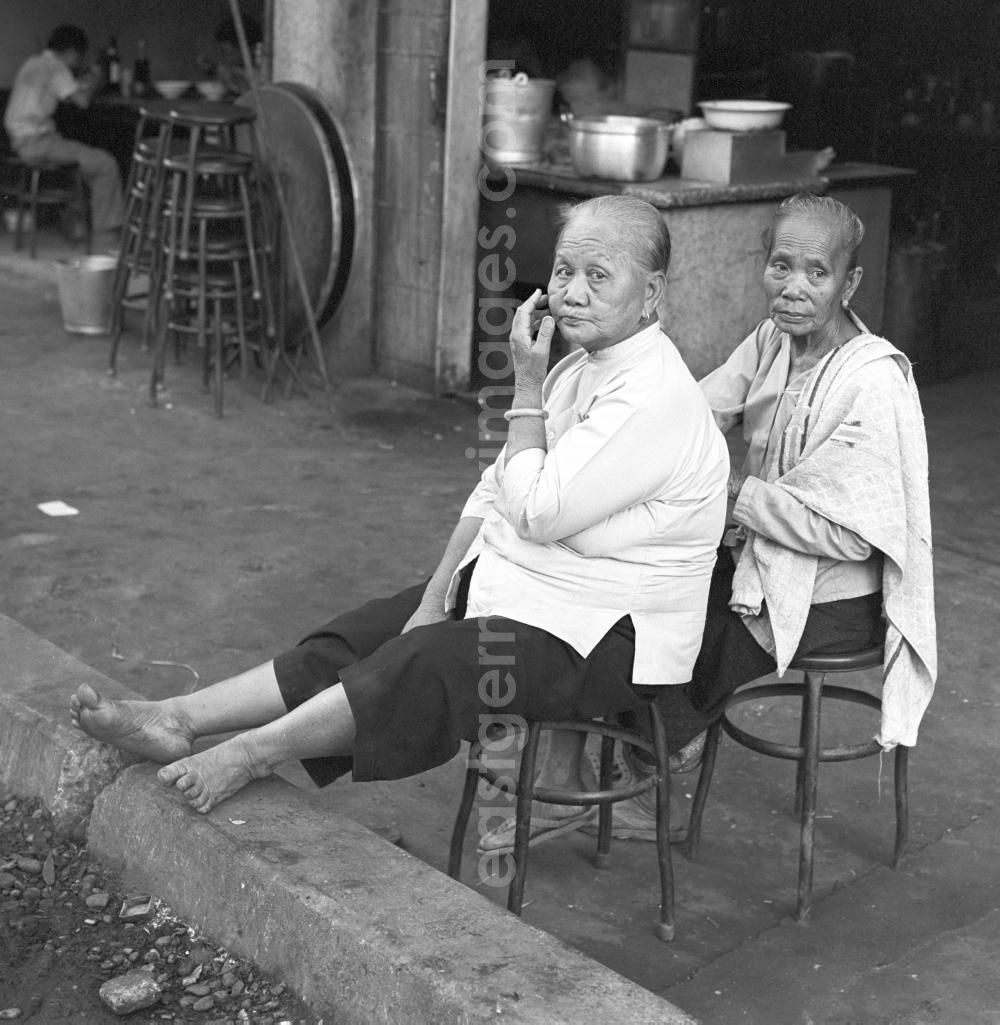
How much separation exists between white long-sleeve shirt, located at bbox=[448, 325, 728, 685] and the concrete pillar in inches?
164

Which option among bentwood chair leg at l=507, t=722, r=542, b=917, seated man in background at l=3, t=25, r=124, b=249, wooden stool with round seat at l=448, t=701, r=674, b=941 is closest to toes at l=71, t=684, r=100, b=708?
wooden stool with round seat at l=448, t=701, r=674, b=941

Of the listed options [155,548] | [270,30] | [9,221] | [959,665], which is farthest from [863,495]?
[9,221]

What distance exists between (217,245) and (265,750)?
394cm

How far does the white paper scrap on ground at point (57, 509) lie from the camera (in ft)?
17.3

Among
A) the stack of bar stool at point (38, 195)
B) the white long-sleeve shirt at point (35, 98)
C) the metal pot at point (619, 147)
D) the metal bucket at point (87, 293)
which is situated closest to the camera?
the metal pot at point (619, 147)

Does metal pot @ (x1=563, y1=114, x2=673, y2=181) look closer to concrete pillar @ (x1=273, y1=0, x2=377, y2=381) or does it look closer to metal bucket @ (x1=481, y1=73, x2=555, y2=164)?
metal bucket @ (x1=481, y1=73, x2=555, y2=164)

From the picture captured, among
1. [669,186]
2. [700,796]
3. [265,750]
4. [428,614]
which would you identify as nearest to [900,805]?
[700,796]

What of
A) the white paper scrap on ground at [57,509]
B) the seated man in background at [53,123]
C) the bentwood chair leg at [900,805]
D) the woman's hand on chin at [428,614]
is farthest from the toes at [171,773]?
the seated man in background at [53,123]

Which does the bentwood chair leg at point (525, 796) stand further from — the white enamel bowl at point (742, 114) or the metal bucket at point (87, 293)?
the metal bucket at point (87, 293)

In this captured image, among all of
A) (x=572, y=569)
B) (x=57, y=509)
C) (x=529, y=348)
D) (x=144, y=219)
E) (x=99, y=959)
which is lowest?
(x=99, y=959)

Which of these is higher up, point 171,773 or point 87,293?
point 87,293

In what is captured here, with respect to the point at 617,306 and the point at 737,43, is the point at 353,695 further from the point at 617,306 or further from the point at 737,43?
the point at 737,43

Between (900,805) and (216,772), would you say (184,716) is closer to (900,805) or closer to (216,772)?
(216,772)

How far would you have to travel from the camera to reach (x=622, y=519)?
9.16 feet
